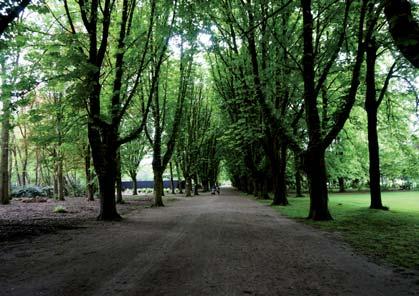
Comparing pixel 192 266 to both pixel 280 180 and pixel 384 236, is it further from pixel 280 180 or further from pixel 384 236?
pixel 280 180

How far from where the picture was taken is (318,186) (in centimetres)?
1394

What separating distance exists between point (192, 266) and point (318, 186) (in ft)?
29.2

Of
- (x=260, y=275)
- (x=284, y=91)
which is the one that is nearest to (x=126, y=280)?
(x=260, y=275)

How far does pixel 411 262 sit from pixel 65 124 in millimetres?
13251

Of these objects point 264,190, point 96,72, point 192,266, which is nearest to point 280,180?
point 264,190

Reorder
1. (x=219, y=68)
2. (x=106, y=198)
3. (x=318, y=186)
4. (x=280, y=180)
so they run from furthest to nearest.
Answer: (x=219, y=68) < (x=280, y=180) < (x=106, y=198) < (x=318, y=186)

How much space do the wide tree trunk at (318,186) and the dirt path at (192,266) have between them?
3787mm

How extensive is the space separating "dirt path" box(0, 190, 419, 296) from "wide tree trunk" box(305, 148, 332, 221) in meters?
3.79

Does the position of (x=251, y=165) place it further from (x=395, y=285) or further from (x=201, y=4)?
(x=395, y=285)

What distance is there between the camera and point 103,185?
15.2 metres

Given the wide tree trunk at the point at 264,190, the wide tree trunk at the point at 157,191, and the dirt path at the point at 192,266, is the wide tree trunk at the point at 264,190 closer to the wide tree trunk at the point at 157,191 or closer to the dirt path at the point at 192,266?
the wide tree trunk at the point at 157,191

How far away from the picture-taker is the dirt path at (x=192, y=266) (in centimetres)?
501

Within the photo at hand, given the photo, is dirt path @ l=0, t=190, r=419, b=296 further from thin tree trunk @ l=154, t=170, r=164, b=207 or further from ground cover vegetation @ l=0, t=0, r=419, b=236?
thin tree trunk @ l=154, t=170, r=164, b=207

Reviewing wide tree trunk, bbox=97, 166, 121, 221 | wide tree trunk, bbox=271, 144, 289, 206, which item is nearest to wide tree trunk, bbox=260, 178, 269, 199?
wide tree trunk, bbox=271, 144, 289, 206
